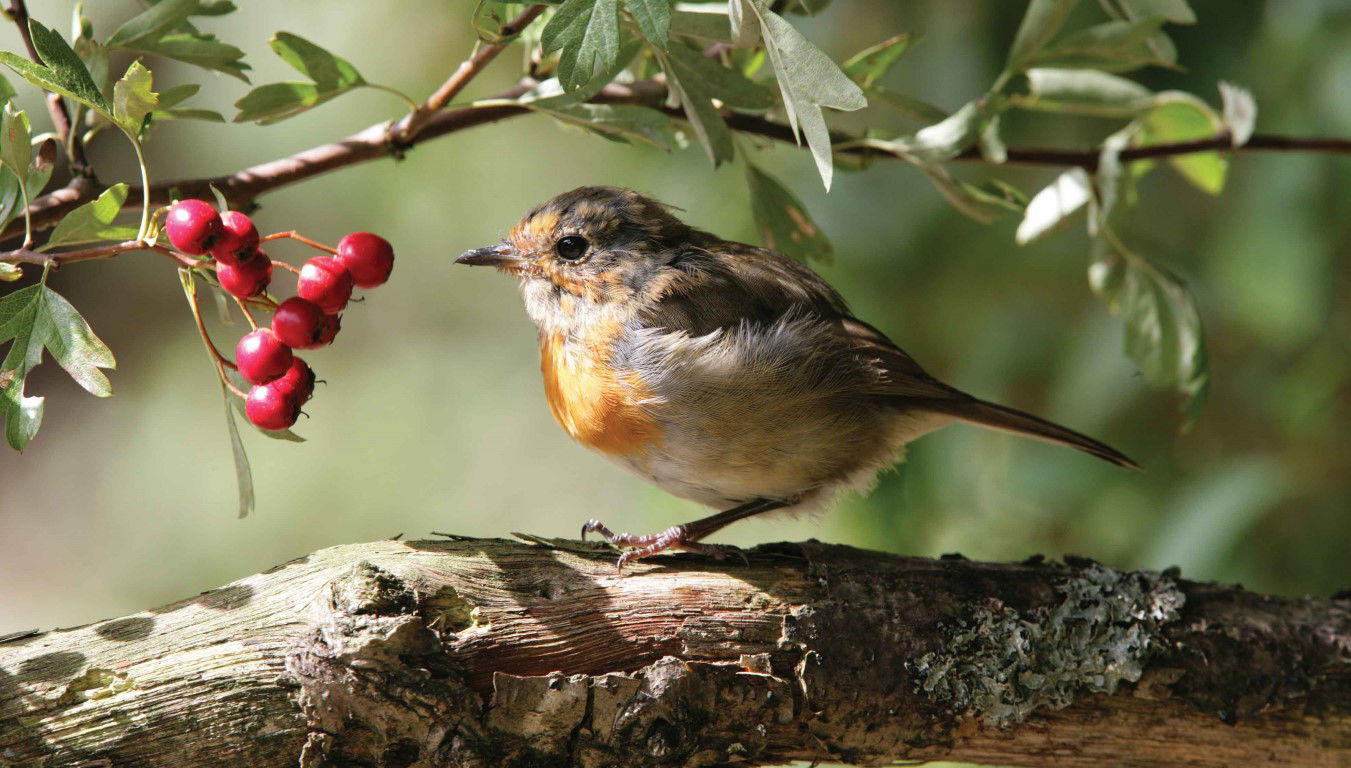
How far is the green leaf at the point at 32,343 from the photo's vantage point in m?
1.80

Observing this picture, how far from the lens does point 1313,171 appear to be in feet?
11.5

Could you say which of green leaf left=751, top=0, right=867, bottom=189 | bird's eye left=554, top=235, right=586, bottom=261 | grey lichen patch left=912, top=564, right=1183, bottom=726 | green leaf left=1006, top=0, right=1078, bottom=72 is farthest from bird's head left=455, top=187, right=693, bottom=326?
green leaf left=751, top=0, right=867, bottom=189

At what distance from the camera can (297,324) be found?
6.63ft

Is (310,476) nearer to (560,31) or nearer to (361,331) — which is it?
(361,331)

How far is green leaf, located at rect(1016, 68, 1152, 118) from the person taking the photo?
277 cm

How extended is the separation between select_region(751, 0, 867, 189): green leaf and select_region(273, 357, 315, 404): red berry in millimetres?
1015

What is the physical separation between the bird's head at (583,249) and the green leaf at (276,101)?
41.6 inches

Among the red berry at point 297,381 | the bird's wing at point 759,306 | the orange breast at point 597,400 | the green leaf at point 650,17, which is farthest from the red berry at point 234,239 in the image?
the bird's wing at point 759,306

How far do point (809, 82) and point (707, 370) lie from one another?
140 centimetres

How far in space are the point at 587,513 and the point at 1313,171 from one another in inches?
130

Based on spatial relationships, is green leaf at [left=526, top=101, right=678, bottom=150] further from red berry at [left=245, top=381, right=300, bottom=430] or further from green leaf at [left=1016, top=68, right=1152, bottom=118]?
green leaf at [left=1016, top=68, right=1152, bottom=118]

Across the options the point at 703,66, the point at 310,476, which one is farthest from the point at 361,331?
the point at 703,66

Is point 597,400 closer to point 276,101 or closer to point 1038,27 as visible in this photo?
point 276,101

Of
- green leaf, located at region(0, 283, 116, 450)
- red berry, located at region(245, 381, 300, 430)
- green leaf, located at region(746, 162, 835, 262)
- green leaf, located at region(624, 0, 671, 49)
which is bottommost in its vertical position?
green leaf, located at region(0, 283, 116, 450)
